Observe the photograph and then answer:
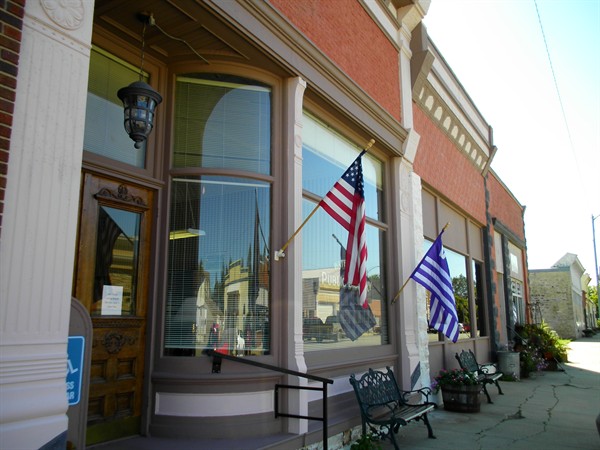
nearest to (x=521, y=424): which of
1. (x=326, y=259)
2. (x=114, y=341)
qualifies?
(x=326, y=259)

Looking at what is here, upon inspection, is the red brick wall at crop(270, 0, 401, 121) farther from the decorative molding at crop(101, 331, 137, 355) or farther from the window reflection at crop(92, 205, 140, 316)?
the decorative molding at crop(101, 331, 137, 355)

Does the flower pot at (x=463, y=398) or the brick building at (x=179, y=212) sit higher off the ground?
the brick building at (x=179, y=212)

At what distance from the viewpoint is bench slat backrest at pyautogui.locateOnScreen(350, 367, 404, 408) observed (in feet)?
21.1

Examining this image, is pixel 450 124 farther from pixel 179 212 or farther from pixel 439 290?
pixel 179 212

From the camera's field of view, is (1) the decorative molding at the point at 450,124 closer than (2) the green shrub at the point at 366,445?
No

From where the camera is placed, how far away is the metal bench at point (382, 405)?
626cm

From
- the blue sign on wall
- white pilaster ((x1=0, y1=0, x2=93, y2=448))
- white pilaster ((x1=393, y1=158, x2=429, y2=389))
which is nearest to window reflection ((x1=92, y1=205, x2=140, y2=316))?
the blue sign on wall

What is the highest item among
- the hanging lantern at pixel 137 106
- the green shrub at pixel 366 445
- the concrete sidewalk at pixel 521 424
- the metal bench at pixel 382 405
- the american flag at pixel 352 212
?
the hanging lantern at pixel 137 106

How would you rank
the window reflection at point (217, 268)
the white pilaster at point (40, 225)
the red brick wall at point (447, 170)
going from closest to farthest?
the white pilaster at point (40, 225), the window reflection at point (217, 268), the red brick wall at point (447, 170)

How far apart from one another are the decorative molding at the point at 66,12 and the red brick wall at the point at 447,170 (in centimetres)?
735

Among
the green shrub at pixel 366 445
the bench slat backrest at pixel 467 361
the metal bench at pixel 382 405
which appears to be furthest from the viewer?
the bench slat backrest at pixel 467 361

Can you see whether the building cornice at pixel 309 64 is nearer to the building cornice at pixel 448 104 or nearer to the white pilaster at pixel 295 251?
the white pilaster at pixel 295 251

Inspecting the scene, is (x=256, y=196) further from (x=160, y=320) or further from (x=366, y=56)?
(x=366, y=56)

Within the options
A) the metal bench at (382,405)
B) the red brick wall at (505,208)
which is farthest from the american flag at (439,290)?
the red brick wall at (505,208)
